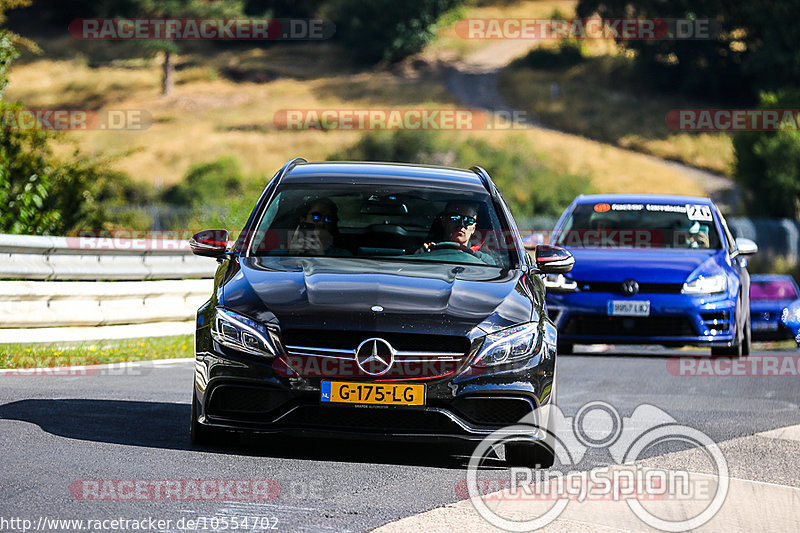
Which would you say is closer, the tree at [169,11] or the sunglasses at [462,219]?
the sunglasses at [462,219]

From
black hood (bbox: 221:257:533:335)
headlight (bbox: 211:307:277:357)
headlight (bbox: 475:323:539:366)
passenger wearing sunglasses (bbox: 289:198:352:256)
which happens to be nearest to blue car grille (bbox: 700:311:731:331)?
passenger wearing sunglasses (bbox: 289:198:352:256)

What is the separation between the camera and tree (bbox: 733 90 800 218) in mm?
40719

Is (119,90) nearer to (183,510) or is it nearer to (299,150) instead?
(299,150)

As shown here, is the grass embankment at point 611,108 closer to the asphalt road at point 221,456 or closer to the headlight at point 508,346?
the asphalt road at point 221,456

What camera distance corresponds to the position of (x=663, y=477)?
681 centimetres

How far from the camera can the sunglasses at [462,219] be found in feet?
26.6

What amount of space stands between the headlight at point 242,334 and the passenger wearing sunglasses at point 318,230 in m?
1.12

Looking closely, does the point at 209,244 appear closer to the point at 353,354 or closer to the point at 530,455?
the point at 353,354

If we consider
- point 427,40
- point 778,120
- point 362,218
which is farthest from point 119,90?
point 362,218

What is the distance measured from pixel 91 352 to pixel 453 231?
16.5 ft

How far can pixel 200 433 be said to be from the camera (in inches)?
281

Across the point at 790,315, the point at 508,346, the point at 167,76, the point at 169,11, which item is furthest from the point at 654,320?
the point at 167,76

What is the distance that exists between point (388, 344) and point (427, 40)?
100 metres

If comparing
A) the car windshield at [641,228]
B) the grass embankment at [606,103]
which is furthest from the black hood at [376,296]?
the grass embankment at [606,103]
